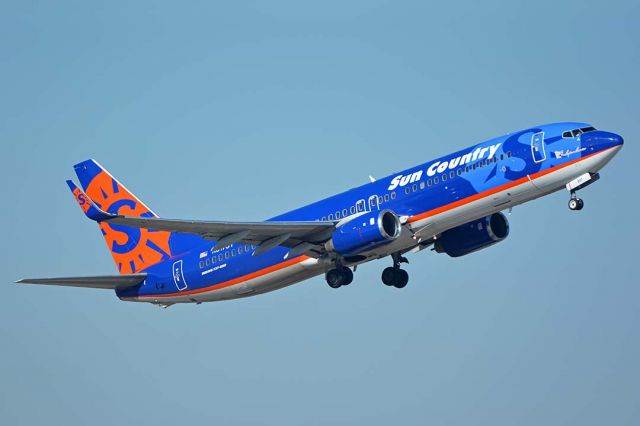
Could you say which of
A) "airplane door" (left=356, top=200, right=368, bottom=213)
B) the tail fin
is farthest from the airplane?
the tail fin

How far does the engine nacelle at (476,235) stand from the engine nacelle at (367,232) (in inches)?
226

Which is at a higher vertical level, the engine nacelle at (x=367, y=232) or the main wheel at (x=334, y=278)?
the engine nacelle at (x=367, y=232)

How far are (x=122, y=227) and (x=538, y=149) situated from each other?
2398 cm

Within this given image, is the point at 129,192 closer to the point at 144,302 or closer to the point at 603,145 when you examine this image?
the point at 144,302

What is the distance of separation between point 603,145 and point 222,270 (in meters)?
18.2

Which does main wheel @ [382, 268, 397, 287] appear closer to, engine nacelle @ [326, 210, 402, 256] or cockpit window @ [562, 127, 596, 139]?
engine nacelle @ [326, 210, 402, 256]

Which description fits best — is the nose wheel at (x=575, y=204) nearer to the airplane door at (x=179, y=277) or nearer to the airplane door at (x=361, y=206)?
the airplane door at (x=361, y=206)

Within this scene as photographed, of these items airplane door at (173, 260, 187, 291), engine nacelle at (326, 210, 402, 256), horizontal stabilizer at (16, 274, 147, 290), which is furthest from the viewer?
airplane door at (173, 260, 187, 291)

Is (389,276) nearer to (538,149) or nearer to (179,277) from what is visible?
(179,277)

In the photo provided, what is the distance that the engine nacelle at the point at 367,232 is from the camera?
157 ft

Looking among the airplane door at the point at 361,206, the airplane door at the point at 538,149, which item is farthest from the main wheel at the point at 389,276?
the airplane door at the point at 538,149

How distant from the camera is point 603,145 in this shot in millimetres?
46219

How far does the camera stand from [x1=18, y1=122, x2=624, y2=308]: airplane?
4688 centimetres

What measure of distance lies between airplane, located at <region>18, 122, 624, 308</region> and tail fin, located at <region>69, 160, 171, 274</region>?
1.14ft
